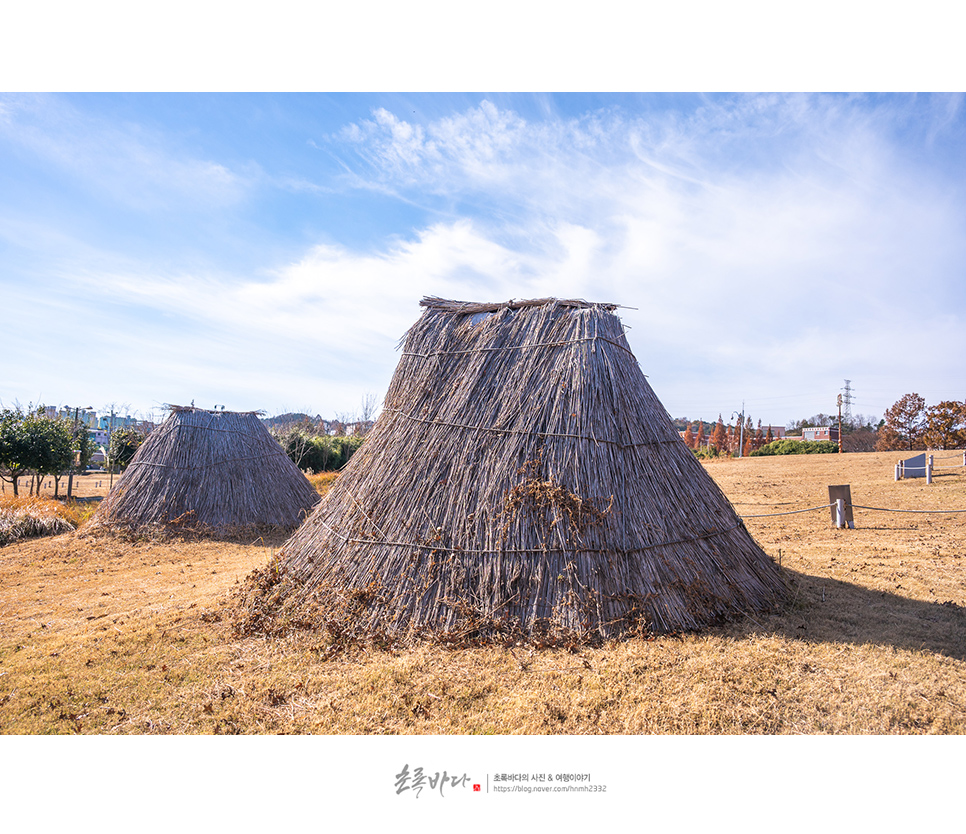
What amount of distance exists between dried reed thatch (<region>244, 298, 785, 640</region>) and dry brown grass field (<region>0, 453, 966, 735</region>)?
34 cm

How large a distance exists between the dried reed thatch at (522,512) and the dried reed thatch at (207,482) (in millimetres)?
6832

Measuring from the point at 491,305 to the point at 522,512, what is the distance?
2.67 meters

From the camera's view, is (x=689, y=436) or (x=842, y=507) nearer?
(x=842, y=507)

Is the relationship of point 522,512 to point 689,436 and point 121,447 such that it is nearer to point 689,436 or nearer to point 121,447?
point 121,447

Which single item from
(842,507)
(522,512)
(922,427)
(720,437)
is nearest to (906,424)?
(922,427)

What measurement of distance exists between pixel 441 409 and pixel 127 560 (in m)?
8.26

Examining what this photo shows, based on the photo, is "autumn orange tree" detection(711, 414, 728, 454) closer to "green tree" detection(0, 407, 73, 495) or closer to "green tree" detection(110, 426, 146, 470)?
"green tree" detection(110, 426, 146, 470)

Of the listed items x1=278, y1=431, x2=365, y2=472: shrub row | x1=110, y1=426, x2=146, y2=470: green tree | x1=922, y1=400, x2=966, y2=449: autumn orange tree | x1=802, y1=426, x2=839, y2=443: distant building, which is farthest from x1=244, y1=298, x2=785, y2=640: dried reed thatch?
x1=802, y1=426, x2=839, y2=443: distant building

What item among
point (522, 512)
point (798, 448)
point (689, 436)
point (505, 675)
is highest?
point (689, 436)

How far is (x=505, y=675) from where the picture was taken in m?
4.21

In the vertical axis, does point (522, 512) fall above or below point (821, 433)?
below

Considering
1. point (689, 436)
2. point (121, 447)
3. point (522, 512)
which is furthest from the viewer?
point (689, 436)

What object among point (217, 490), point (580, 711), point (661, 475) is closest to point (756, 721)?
point (580, 711)

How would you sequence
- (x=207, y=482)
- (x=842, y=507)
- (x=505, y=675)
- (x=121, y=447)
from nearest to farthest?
(x=505, y=675) → (x=842, y=507) → (x=207, y=482) → (x=121, y=447)
